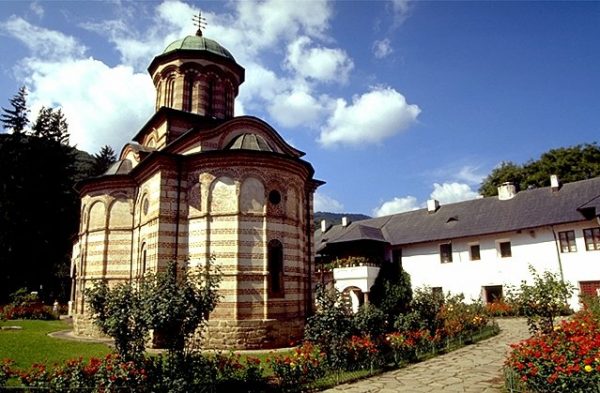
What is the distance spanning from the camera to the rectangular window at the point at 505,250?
23.3 metres

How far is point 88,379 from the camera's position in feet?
23.0

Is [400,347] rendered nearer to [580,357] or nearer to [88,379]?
[580,357]

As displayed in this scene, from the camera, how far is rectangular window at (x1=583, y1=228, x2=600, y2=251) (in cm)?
2028

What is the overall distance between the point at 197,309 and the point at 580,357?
6657 mm

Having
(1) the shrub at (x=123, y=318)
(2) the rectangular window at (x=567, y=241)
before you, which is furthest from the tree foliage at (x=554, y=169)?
(1) the shrub at (x=123, y=318)

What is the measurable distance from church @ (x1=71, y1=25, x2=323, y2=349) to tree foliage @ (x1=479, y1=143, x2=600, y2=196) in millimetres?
22619

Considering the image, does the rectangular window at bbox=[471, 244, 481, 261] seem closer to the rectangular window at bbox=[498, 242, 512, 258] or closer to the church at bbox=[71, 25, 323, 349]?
the rectangular window at bbox=[498, 242, 512, 258]

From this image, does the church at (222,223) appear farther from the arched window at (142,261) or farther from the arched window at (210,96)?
the arched window at (210,96)

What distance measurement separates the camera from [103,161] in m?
46.5

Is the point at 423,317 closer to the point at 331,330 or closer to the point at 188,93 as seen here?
the point at 331,330

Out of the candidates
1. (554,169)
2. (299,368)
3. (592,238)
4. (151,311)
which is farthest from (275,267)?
(554,169)

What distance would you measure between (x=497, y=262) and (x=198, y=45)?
19.4 meters

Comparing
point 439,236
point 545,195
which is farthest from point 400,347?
point 545,195

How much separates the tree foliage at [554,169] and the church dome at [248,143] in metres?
23.0
